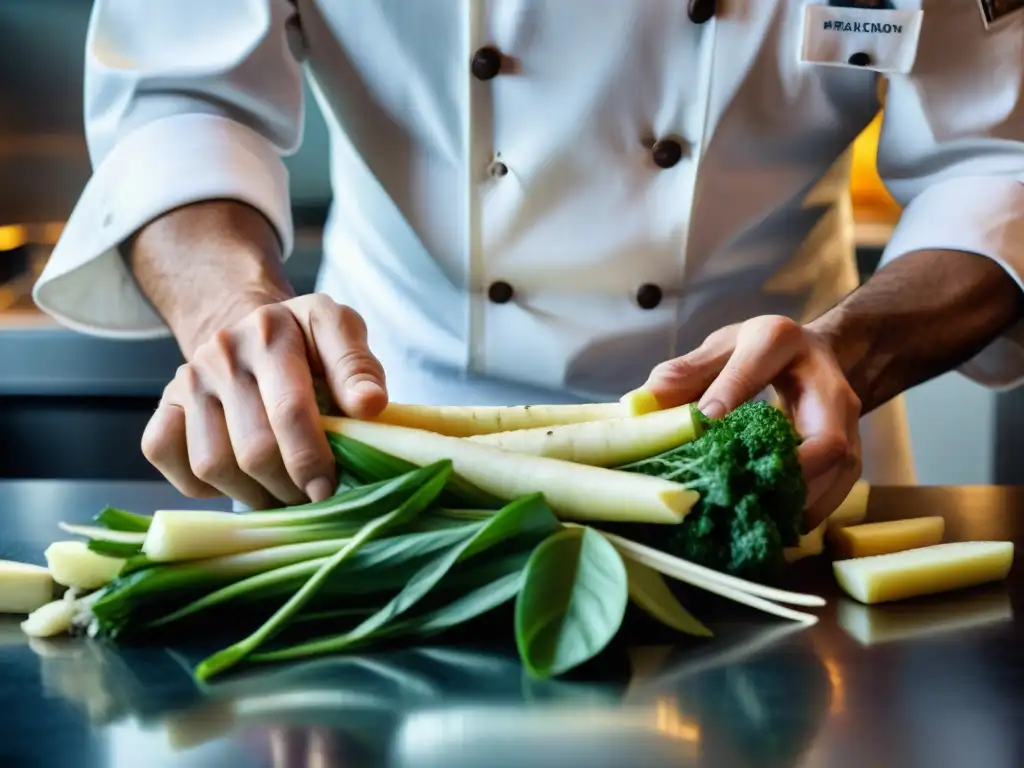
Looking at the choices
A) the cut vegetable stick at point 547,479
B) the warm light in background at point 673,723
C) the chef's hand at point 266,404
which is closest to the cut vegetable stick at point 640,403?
the cut vegetable stick at point 547,479

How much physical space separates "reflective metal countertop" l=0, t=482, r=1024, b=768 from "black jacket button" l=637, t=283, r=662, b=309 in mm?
606

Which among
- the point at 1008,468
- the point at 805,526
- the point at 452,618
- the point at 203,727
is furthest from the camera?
the point at 1008,468

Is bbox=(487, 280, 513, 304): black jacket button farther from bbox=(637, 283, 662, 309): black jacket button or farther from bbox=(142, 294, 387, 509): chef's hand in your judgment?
bbox=(142, 294, 387, 509): chef's hand

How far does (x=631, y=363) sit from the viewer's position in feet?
5.06

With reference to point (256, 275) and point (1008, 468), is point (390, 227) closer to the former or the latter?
point (256, 275)

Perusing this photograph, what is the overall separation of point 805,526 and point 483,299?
0.61 meters

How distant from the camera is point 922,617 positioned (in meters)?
0.94

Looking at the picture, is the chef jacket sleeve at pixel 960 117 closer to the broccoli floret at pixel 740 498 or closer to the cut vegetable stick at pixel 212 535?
the broccoli floret at pixel 740 498

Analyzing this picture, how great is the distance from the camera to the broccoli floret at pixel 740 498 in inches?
34.9

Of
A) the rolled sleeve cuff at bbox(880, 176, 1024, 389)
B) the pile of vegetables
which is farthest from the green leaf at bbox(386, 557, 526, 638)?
the rolled sleeve cuff at bbox(880, 176, 1024, 389)

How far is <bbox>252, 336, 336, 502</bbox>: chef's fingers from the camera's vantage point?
937mm

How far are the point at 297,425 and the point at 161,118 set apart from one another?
65 cm

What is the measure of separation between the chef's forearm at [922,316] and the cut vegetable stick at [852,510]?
0.15 metres

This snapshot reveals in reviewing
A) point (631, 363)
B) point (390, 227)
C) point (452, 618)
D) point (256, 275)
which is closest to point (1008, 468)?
point (631, 363)
